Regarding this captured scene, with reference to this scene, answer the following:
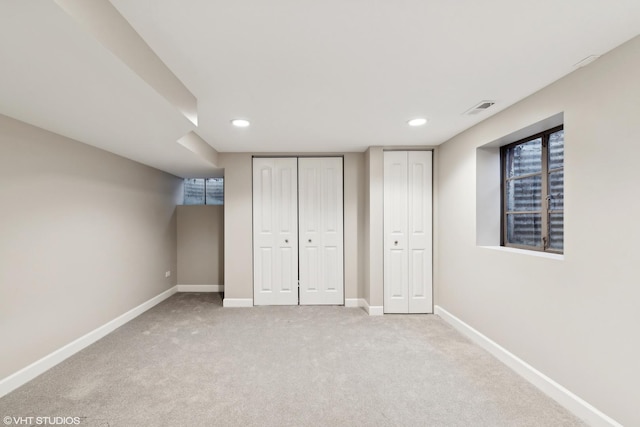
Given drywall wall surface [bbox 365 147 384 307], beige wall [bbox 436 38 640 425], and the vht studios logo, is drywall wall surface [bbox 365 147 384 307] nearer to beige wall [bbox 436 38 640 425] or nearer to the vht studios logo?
beige wall [bbox 436 38 640 425]

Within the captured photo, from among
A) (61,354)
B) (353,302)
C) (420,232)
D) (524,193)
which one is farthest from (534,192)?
(61,354)

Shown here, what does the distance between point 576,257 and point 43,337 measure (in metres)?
4.20

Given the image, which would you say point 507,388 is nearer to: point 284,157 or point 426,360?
point 426,360

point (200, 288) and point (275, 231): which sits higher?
point (275, 231)

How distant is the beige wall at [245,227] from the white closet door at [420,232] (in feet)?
2.41

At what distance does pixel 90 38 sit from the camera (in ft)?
3.96

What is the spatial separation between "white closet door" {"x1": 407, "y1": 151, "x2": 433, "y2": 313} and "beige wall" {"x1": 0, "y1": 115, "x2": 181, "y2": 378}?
12.3 ft

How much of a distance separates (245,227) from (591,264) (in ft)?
12.4

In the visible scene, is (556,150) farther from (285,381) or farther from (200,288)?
(200,288)

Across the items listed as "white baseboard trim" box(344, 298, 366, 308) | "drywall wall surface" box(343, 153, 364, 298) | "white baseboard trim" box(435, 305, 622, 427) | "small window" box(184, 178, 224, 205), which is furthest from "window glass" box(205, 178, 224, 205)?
"white baseboard trim" box(435, 305, 622, 427)

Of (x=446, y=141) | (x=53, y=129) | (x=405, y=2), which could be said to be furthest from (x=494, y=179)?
(x=53, y=129)

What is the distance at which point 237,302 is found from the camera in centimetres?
425

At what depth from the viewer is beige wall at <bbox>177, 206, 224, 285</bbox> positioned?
5152 millimetres

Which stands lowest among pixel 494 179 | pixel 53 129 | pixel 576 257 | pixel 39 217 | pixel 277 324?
pixel 277 324
